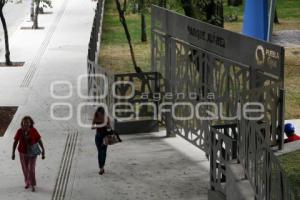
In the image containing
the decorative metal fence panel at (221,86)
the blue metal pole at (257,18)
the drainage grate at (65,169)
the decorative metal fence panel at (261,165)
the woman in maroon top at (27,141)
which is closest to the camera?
the decorative metal fence panel at (261,165)

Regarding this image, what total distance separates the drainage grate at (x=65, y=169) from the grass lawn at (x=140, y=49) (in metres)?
5.79

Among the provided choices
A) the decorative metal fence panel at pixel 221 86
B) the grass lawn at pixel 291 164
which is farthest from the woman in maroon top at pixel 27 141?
the grass lawn at pixel 291 164

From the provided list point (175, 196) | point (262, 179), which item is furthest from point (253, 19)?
point (262, 179)

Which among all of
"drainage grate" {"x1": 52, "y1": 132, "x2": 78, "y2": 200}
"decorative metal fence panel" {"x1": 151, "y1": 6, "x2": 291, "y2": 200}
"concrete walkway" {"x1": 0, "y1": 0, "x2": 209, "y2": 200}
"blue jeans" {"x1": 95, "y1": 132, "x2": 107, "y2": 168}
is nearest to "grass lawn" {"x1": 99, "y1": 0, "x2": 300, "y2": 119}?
"concrete walkway" {"x1": 0, "y1": 0, "x2": 209, "y2": 200}

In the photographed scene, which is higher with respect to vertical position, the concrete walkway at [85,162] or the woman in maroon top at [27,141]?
the woman in maroon top at [27,141]

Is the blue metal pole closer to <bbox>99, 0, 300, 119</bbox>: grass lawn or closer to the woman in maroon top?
<bbox>99, 0, 300, 119</bbox>: grass lawn

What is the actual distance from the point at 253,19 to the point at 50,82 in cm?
743

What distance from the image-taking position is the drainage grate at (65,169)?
1357 centimetres

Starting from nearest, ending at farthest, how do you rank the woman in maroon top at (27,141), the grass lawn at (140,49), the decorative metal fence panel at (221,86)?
the decorative metal fence panel at (221,86), the woman in maroon top at (27,141), the grass lawn at (140,49)

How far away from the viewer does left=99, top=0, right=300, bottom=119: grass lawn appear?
75.1 feet

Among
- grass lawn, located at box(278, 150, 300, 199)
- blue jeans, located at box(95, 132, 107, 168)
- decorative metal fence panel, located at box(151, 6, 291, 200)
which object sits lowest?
grass lawn, located at box(278, 150, 300, 199)

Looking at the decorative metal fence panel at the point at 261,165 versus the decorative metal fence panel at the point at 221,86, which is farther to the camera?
the decorative metal fence panel at the point at 221,86

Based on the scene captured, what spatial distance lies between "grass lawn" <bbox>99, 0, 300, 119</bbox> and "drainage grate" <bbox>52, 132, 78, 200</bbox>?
19.0ft

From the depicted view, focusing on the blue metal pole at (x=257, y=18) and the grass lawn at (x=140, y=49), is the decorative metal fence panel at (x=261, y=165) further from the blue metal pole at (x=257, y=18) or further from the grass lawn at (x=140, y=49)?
the grass lawn at (x=140, y=49)
